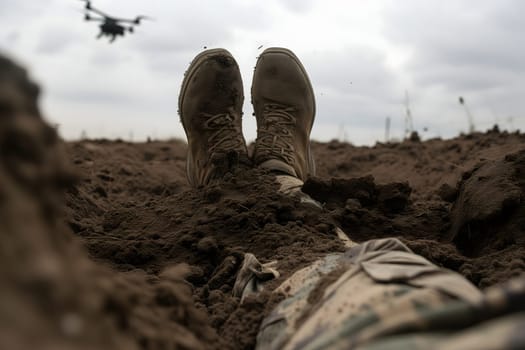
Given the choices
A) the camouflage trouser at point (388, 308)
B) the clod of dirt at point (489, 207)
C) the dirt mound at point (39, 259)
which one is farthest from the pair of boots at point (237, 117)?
the dirt mound at point (39, 259)

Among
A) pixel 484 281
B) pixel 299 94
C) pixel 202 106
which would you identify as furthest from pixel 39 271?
pixel 299 94

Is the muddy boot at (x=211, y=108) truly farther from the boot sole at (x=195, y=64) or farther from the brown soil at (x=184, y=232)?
the brown soil at (x=184, y=232)

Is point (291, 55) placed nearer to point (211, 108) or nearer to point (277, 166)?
point (211, 108)

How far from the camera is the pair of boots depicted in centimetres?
256

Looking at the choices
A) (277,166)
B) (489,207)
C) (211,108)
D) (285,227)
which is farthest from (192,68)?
(489,207)

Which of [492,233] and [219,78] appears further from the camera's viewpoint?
[219,78]

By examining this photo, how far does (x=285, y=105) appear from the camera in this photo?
288cm

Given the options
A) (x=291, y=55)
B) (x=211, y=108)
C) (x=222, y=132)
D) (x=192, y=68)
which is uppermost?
(x=291, y=55)

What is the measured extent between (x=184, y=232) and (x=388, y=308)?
1.28 m

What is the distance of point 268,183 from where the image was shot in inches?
90.2

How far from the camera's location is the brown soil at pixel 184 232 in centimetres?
58

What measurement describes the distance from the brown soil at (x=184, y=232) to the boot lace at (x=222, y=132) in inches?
10.0

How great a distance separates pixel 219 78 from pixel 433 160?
89.1 inches

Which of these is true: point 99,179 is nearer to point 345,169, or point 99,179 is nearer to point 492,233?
point 345,169
